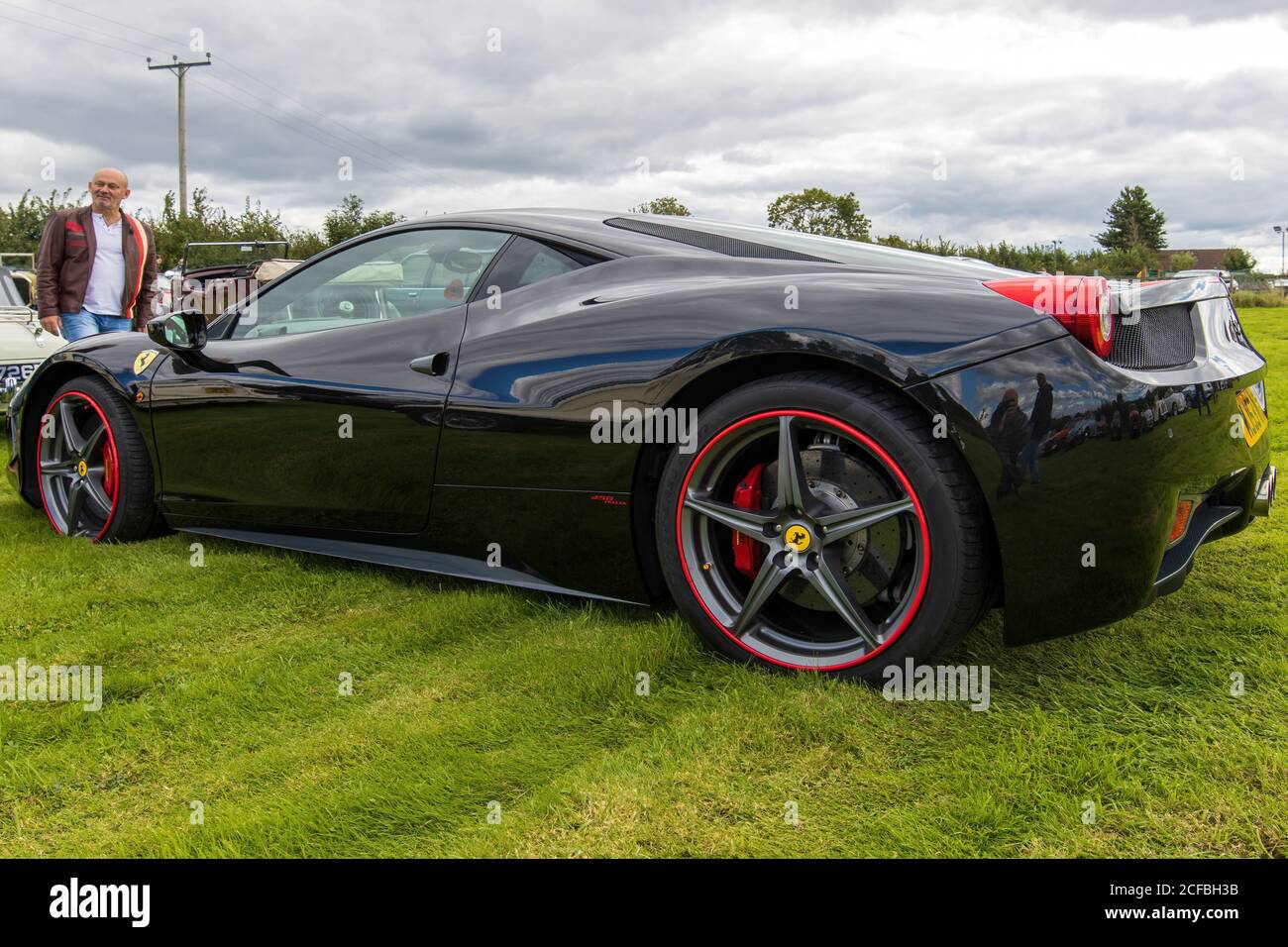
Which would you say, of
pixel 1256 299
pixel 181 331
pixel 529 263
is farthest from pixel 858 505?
pixel 1256 299

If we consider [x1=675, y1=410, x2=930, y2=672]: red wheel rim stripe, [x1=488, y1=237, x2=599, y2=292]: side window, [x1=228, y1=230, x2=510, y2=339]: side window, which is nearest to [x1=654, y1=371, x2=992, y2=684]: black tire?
[x1=675, y1=410, x2=930, y2=672]: red wheel rim stripe

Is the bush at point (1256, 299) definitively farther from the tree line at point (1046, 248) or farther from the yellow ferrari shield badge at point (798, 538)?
the yellow ferrari shield badge at point (798, 538)

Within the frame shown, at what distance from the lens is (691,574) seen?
2.61 meters

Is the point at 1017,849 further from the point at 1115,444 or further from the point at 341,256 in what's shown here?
the point at 341,256

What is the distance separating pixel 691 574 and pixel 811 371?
23.0 inches

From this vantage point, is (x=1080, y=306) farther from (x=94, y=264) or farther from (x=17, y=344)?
(x=17, y=344)

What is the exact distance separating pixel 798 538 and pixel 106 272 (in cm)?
523

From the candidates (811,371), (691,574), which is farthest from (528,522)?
(811,371)

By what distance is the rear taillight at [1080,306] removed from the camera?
7.19 feet

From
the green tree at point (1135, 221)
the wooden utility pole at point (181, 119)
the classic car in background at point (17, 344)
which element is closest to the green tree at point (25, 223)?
the wooden utility pole at point (181, 119)

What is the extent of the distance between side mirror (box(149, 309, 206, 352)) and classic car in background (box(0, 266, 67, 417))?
3495mm

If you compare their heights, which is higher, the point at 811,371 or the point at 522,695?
the point at 811,371

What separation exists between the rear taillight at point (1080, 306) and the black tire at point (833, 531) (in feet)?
1.11

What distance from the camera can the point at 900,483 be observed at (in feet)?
7.54
